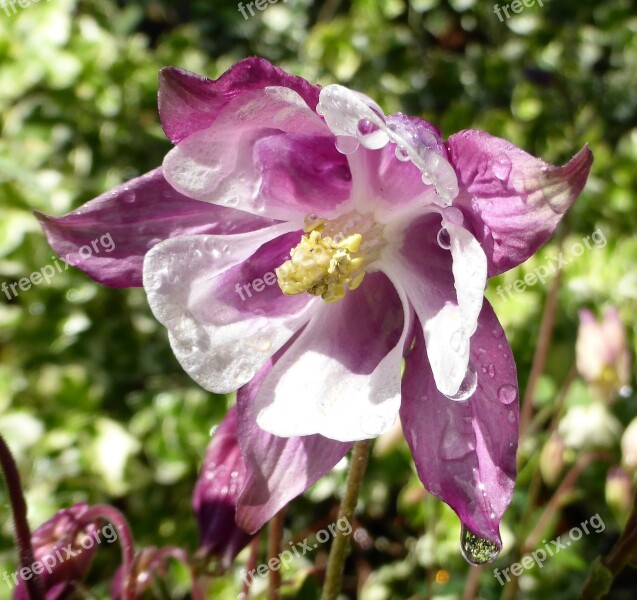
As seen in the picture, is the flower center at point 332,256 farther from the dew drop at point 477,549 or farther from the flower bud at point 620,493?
the flower bud at point 620,493

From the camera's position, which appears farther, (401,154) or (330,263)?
(330,263)

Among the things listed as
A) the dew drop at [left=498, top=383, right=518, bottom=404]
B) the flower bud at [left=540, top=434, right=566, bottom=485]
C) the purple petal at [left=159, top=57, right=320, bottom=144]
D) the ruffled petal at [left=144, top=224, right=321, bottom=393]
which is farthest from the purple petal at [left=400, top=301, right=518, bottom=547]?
the flower bud at [left=540, top=434, right=566, bottom=485]

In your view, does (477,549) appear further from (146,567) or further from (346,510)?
(146,567)

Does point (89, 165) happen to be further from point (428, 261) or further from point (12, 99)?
point (428, 261)

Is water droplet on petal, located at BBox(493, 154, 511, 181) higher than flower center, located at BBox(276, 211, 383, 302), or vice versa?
water droplet on petal, located at BBox(493, 154, 511, 181)

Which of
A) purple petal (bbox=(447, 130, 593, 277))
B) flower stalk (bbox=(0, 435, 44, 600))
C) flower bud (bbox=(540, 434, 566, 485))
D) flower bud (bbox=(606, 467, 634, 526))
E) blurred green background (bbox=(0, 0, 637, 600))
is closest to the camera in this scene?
purple petal (bbox=(447, 130, 593, 277))

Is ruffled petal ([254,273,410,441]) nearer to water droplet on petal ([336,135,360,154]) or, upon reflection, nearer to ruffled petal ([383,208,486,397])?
ruffled petal ([383,208,486,397])

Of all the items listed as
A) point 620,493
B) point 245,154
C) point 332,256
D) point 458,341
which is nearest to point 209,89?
point 245,154
